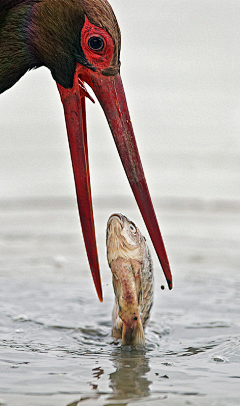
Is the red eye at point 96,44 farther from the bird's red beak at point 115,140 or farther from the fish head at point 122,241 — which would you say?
the fish head at point 122,241

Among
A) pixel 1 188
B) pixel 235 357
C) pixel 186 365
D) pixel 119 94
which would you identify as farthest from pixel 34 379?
pixel 1 188

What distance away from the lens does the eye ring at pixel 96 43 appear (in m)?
3.87

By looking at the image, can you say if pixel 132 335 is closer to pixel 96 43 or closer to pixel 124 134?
pixel 124 134

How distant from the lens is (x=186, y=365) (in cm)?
384

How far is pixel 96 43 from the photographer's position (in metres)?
3.88

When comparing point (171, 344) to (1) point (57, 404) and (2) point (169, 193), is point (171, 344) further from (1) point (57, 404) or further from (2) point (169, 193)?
(2) point (169, 193)

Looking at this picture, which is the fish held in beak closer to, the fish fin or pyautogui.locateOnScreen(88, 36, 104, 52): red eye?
pyautogui.locateOnScreen(88, 36, 104, 52): red eye

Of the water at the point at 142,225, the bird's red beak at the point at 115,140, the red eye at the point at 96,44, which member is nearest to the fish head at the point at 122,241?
the bird's red beak at the point at 115,140

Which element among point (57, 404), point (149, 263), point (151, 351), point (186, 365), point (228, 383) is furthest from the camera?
point (149, 263)

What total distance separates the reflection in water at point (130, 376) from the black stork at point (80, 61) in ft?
1.47

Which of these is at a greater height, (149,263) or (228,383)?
(149,263)

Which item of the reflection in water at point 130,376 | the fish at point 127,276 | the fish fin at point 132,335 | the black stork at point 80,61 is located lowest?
the reflection in water at point 130,376

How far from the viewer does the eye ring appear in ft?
12.7

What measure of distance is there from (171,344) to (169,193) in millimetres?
3709
